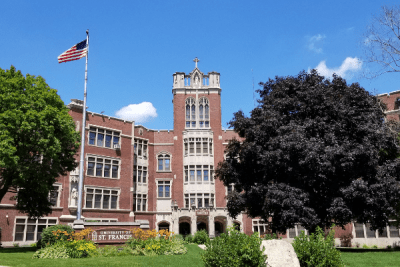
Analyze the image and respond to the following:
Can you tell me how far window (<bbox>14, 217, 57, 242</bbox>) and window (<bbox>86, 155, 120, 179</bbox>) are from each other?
634 centimetres

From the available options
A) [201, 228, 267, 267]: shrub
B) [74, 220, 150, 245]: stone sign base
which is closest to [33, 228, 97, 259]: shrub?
[74, 220, 150, 245]: stone sign base

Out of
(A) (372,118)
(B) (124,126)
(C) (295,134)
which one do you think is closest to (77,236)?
(C) (295,134)

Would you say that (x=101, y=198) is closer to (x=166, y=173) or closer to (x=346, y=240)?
(x=166, y=173)

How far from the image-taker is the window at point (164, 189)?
43.5 m

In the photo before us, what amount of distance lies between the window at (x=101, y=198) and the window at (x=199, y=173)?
881 centimetres

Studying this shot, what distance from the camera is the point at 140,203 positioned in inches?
1661

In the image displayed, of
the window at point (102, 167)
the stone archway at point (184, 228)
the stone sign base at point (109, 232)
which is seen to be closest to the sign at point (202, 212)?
the stone archway at point (184, 228)

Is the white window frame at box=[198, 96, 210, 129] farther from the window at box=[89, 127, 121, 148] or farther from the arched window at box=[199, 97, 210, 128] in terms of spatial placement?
the window at box=[89, 127, 121, 148]

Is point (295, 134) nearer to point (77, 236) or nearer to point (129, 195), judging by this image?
point (77, 236)

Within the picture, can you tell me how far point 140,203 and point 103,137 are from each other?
9.14 metres

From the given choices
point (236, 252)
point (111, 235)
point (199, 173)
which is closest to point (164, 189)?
point (199, 173)

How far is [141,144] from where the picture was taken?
43875mm

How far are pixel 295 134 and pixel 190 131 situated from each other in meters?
24.3

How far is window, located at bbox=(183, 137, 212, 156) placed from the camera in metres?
43.7
